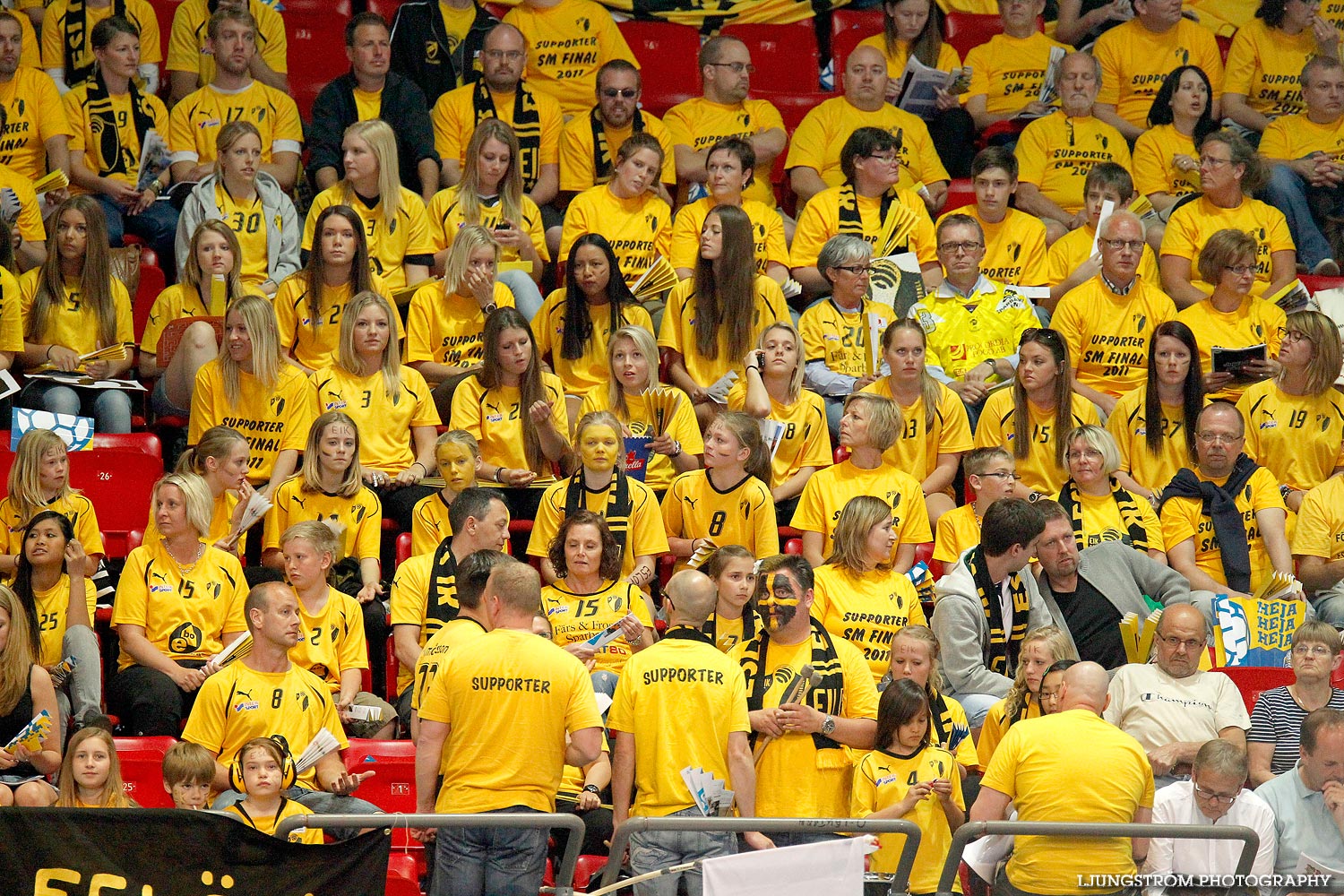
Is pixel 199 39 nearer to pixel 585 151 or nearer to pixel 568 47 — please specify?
pixel 568 47

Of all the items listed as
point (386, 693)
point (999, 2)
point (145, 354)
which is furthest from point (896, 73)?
point (386, 693)

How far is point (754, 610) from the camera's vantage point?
6668 millimetres

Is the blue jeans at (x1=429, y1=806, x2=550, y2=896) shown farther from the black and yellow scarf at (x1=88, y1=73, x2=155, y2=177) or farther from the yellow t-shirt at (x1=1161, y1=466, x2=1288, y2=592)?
the black and yellow scarf at (x1=88, y1=73, x2=155, y2=177)

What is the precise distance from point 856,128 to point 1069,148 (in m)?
1.32

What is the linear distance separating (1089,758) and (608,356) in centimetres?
375

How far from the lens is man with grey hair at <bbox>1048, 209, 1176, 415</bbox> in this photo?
31.4 ft

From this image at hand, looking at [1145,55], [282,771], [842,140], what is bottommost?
[282,771]

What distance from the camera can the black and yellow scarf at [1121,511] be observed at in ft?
26.5

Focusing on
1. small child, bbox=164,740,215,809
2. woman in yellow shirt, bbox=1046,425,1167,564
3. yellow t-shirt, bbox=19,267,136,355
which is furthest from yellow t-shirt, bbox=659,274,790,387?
small child, bbox=164,740,215,809

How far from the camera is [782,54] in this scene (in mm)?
12094

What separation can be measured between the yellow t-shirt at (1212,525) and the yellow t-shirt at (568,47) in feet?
15.3

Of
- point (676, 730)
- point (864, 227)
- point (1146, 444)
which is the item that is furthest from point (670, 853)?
point (864, 227)

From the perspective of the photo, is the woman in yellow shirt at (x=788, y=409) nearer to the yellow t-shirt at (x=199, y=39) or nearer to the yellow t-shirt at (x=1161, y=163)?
the yellow t-shirt at (x=1161, y=163)

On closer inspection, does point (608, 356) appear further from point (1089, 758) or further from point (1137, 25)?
point (1137, 25)
